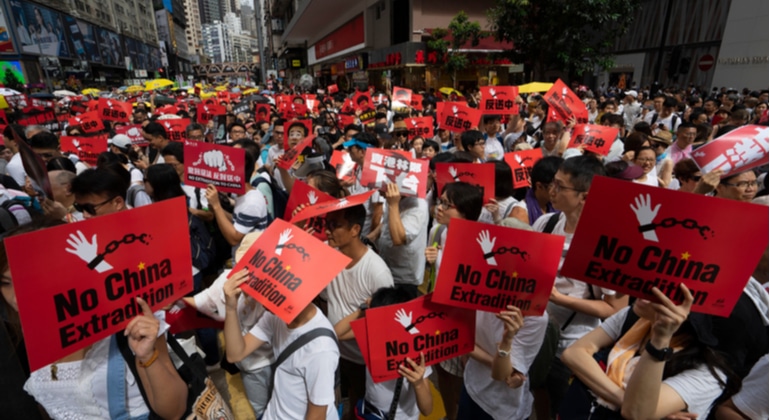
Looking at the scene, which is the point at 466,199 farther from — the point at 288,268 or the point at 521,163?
the point at 521,163

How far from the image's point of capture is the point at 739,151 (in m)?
2.48

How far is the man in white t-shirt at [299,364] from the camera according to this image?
5.83ft

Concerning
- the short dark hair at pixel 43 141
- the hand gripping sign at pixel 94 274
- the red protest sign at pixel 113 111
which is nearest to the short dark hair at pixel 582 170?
the hand gripping sign at pixel 94 274

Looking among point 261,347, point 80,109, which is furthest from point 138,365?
point 80,109

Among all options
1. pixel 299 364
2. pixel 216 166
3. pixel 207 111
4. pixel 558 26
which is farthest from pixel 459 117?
pixel 558 26

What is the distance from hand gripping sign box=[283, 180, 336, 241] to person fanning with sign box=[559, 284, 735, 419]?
1678 millimetres

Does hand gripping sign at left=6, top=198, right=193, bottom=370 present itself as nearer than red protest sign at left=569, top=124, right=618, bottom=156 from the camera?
Yes

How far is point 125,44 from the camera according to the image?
60.4 m

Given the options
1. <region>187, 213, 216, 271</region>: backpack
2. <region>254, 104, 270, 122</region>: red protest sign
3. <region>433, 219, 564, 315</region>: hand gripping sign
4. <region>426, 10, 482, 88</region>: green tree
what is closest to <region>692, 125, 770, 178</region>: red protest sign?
<region>433, 219, 564, 315</region>: hand gripping sign

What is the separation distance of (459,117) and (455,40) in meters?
15.7

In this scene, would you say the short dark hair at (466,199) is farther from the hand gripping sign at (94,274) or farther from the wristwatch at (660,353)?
the hand gripping sign at (94,274)

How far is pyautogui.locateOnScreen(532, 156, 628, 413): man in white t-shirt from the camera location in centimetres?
223

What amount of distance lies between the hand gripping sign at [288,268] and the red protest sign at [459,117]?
4.88m

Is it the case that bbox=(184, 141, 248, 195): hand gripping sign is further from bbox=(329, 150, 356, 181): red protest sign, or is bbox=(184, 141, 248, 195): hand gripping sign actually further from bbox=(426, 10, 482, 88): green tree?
bbox=(426, 10, 482, 88): green tree
